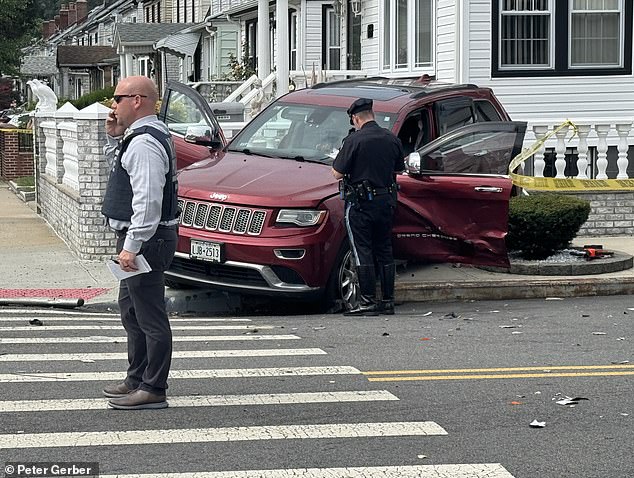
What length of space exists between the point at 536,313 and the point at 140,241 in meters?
5.61

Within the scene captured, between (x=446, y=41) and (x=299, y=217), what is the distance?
10.5m

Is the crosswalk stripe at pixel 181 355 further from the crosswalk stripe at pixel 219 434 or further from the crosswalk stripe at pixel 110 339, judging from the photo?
the crosswalk stripe at pixel 219 434

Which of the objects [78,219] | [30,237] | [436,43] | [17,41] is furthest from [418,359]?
[17,41]

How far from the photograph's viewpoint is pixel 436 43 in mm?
21250

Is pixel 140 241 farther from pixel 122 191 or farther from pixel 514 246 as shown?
pixel 514 246

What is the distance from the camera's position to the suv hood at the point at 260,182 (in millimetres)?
11047

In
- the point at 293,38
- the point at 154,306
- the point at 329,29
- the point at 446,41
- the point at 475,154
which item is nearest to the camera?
the point at 154,306

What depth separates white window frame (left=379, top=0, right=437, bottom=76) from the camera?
21.6 metres

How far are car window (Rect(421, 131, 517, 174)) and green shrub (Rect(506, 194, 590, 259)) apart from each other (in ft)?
3.14

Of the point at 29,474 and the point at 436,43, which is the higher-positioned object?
the point at 436,43

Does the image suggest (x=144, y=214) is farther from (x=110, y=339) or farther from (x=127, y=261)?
(x=110, y=339)

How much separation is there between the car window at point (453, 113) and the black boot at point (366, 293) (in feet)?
7.44

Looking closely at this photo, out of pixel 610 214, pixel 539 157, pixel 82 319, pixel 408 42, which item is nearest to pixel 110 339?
pixel 82 319

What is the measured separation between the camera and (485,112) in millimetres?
13516
